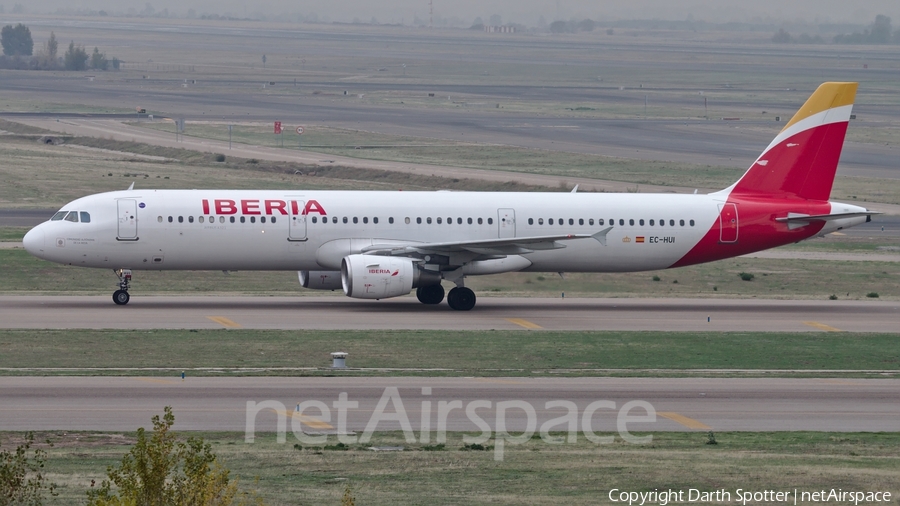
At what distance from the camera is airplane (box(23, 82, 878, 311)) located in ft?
139

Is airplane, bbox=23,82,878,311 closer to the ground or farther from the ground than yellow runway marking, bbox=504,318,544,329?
farther from the ground

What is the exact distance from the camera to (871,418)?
28.2 metres

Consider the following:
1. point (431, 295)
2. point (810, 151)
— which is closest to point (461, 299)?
point (431, 295)

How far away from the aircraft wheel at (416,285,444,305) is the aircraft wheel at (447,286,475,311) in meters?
1.52

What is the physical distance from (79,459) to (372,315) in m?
20.5

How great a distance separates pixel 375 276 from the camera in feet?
137

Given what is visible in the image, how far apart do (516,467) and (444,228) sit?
883 inches

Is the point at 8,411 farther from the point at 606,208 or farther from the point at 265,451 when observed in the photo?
the point at 606,208

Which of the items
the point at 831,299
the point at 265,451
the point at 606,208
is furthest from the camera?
the point at 831,299

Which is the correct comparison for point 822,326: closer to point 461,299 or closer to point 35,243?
point 461,299

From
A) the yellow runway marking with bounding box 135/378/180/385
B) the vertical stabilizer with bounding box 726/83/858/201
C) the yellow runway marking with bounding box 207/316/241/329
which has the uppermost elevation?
the vertical stabilizer with bounding box 726/83/858/201

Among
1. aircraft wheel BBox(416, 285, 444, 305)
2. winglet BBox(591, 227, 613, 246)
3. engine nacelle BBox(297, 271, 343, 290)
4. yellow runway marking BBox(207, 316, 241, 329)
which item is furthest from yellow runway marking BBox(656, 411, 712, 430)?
engine nacelle BBox(297, 271, 343, 290)

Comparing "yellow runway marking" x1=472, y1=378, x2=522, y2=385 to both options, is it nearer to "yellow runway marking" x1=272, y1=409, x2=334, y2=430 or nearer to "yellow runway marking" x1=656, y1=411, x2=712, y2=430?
"yellow runway marking" x1=656, y1=411, x2=712, y2=430

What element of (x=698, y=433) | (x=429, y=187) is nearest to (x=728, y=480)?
(x=698, y=433)
